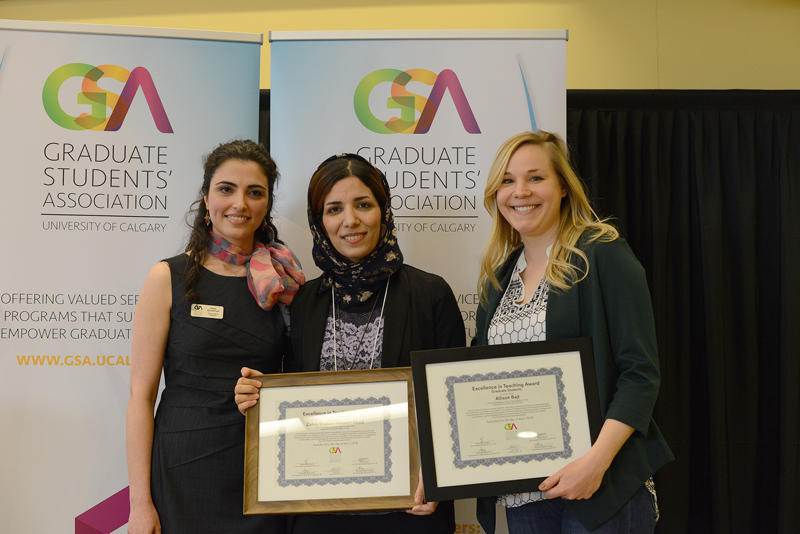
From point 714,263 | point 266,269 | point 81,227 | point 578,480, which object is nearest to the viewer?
point 578,480

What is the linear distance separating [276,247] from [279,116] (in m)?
0.79

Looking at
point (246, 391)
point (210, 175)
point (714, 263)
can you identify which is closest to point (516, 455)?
point (246, 391)

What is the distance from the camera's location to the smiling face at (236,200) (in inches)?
88.5

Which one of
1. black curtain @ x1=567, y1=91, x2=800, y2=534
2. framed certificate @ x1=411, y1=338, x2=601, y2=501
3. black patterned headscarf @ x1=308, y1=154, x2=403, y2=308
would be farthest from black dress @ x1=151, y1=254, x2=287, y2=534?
black curtain @ x1=567, y1=91, x2=800, y2=534

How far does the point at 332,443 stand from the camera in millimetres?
1893

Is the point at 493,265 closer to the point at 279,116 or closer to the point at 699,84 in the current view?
the point at 279,116

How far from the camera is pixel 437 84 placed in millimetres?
2855

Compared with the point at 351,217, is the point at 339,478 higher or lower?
lower

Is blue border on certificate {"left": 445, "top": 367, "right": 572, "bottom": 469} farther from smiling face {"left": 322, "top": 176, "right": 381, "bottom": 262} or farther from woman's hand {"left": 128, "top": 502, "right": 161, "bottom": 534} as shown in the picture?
woman's hand {"left": 128, "top": 502, "right": 161, "bottom": 534}

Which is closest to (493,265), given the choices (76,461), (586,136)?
(586,136)

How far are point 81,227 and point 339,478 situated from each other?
5.69 feet

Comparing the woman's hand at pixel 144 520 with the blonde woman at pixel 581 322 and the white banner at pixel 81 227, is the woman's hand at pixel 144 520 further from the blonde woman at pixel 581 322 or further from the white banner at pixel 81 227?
the blonde woman at pixel 581 322

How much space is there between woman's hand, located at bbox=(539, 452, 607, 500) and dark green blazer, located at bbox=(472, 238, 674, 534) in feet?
0.14

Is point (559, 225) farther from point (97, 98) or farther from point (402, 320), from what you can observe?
point (97, 98)
